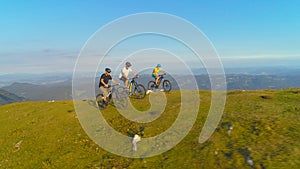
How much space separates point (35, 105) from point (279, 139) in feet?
121

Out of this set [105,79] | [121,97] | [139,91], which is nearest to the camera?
[105,79]

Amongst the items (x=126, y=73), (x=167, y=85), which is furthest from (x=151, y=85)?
(x=126, y=73)

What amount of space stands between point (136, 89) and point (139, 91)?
59 centimetres

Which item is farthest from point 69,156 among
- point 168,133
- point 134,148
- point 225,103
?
point 225,103

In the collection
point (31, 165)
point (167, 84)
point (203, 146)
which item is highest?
point (167, 84)

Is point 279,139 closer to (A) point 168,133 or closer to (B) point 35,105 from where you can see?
(A) point 168,133

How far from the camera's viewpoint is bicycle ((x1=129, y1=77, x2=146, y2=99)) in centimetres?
3050

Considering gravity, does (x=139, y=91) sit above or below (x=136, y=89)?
below

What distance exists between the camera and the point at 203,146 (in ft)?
48.0

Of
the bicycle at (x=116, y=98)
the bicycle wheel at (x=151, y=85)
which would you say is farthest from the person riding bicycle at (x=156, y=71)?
the bicycle at (x=116, y=98)

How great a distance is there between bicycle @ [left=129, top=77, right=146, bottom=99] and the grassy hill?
311cm

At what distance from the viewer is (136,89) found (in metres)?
31.1

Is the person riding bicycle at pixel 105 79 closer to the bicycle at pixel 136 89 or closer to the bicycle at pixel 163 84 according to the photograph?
the bicycle at pixel 136 89

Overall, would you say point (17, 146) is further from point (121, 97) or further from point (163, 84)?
point (163, 84)
